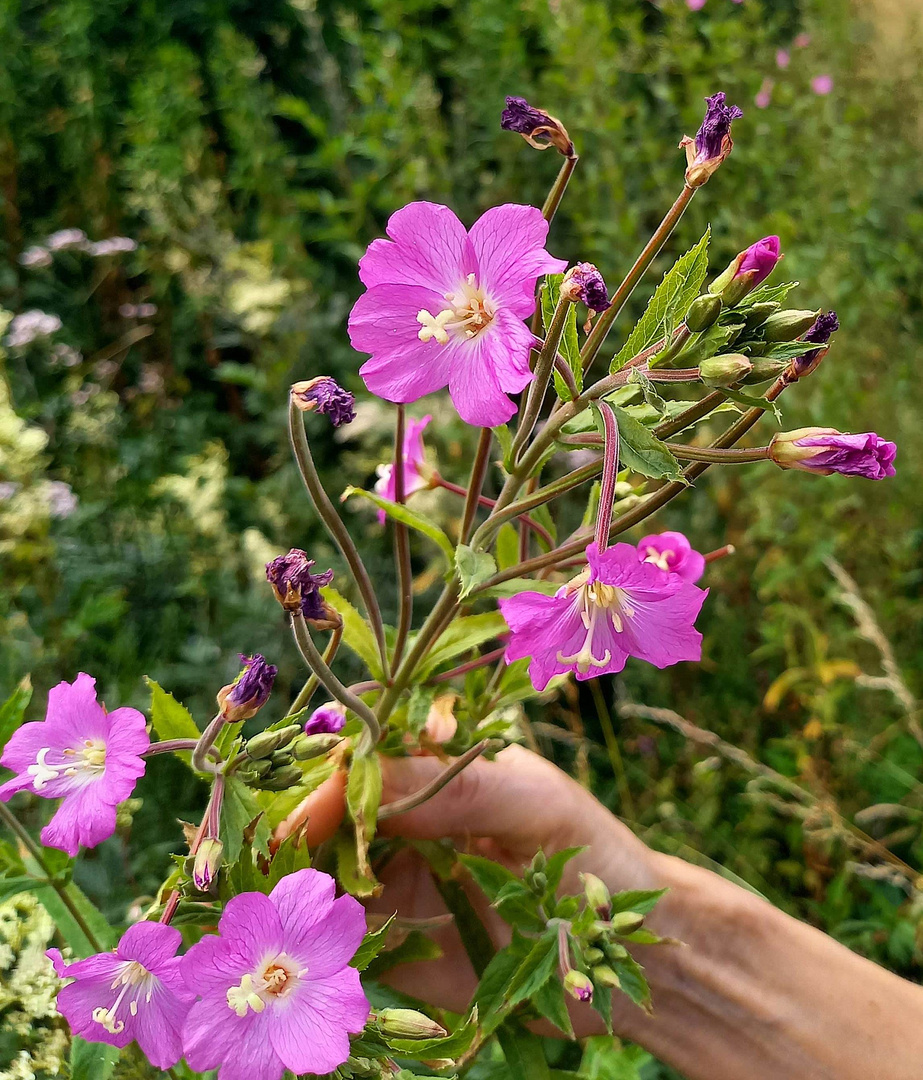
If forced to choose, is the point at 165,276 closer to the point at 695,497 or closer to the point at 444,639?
the point at 695,497

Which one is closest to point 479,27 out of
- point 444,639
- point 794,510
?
point 794,510

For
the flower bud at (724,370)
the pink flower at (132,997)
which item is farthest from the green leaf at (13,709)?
the flower bud at (724,370)

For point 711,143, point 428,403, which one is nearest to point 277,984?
point 711,143

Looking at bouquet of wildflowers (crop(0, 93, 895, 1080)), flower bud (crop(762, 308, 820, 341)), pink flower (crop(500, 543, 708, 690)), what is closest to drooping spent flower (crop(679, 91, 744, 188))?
bouquet of wildflowers (crop(0, 93, 895, 1080))

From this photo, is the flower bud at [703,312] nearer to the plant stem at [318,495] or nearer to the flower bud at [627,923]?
the plant stem at [318,495]

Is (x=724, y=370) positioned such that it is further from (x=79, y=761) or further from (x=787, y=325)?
(x=79, y=761)

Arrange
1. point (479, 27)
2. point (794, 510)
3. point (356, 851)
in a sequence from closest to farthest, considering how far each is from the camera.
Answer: point (356, 851) → point (794, 510) → point (479, 27)

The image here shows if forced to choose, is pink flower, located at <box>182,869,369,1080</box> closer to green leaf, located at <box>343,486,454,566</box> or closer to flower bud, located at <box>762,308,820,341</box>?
green leaf, located at <box>343,486,454,566</box>
